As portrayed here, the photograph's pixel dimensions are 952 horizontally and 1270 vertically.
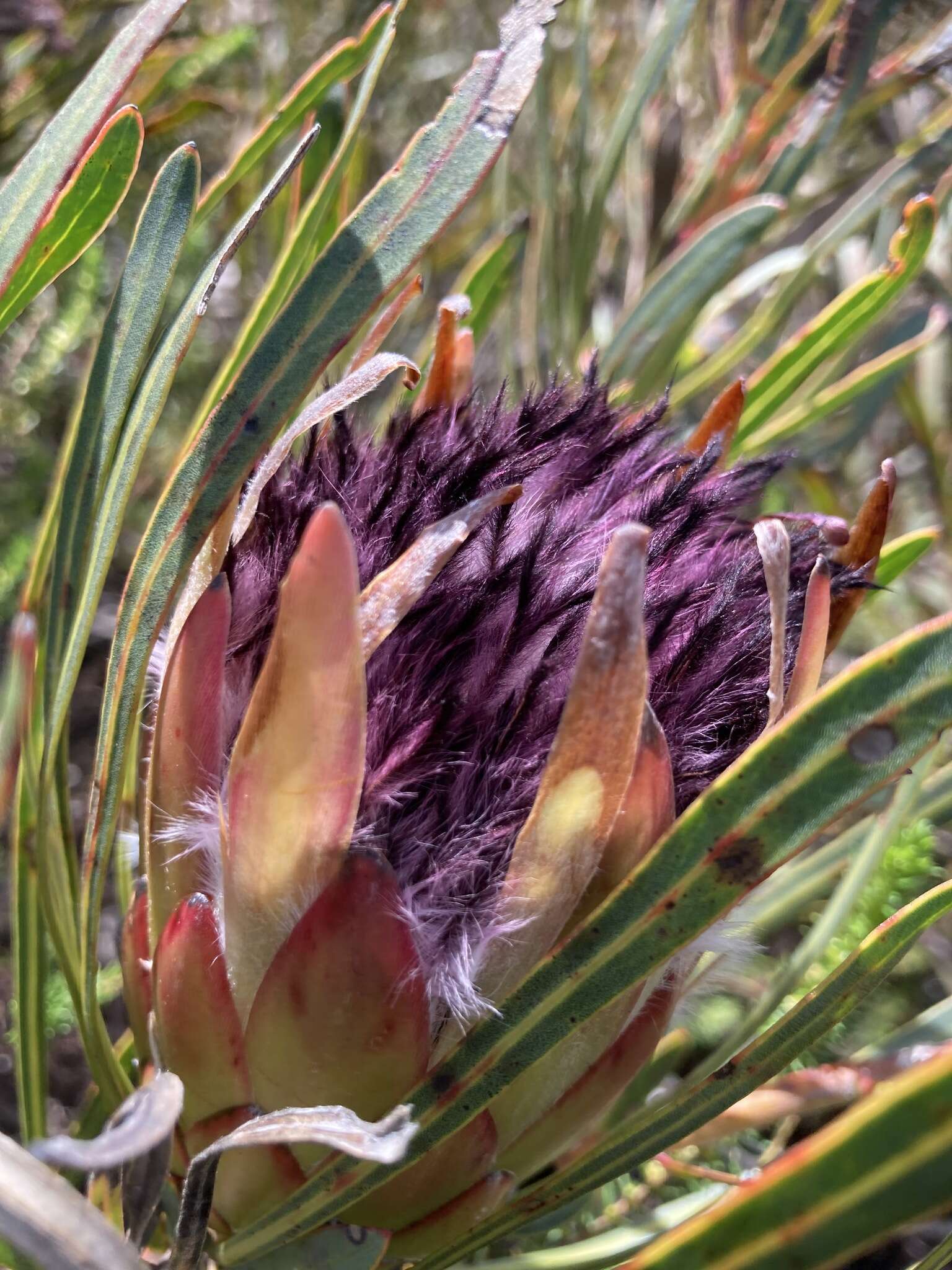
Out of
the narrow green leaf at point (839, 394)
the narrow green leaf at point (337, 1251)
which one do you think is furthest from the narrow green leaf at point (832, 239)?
the narrow green leaf at point (337, 1251)

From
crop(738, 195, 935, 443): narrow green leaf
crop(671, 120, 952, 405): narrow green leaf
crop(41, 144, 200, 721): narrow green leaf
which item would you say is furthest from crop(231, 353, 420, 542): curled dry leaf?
crop(671, 120, 952, 405): narrow green leaf

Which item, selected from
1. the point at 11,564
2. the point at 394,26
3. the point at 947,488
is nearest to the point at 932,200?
the point at 394,26

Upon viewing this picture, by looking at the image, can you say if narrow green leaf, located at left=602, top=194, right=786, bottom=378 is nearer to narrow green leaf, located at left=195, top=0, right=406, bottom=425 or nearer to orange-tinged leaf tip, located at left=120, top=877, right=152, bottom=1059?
narrow green leaf, located at left=195, top=0, right=406, bottom=425

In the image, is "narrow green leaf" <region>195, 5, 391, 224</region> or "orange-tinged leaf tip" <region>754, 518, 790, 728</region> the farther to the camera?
"narrow green leaf" <region>195, 5, 391, 224</region>

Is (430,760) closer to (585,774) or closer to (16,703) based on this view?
(585,774)

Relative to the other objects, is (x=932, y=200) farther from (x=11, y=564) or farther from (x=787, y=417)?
(x=11, y=564)

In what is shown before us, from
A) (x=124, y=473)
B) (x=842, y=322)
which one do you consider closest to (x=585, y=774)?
(x=124, y=473)
